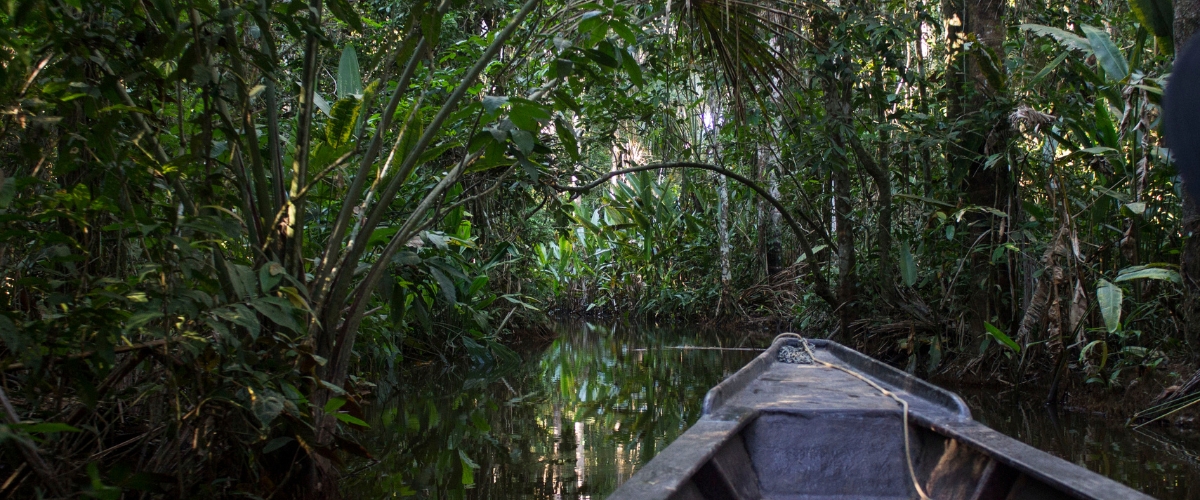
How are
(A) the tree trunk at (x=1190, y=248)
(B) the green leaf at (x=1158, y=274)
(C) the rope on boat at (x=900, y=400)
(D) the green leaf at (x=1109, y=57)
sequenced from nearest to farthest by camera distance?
(C) the rope on boat at (x=900, y=400) < (A) the tree trunk at (x=1190, y=248) < (B) the green leaf at (x=1158, y=274) < (D) the green leaf at (x=1109, y=57)

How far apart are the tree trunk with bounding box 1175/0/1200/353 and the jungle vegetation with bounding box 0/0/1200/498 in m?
0.02

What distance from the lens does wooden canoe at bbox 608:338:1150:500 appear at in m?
2.03

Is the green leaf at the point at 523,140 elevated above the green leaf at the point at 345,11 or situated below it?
below

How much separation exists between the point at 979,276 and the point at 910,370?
80cm

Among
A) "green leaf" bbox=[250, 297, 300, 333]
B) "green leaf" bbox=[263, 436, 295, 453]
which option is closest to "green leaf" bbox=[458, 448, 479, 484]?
"green leaf" bbox=[263, 436, 295, 453]

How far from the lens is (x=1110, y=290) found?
377cm

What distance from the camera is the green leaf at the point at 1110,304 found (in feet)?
11.9

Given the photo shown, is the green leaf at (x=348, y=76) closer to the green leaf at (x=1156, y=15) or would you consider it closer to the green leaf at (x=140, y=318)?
the green leaf at (x=140, y=318)

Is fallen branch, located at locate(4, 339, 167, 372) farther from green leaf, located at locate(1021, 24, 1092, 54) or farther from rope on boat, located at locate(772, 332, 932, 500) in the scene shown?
green leaf, located at locate(1021, 24, 1092, 54)

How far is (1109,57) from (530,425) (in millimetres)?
3815

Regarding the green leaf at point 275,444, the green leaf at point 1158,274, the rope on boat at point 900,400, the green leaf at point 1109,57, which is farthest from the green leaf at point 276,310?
the green leaf at point 1109,57

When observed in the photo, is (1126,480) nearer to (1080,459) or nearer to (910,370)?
(1080,459)

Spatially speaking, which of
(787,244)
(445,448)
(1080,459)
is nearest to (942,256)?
(1080,459)

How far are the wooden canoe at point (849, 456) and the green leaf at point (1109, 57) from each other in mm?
2268
